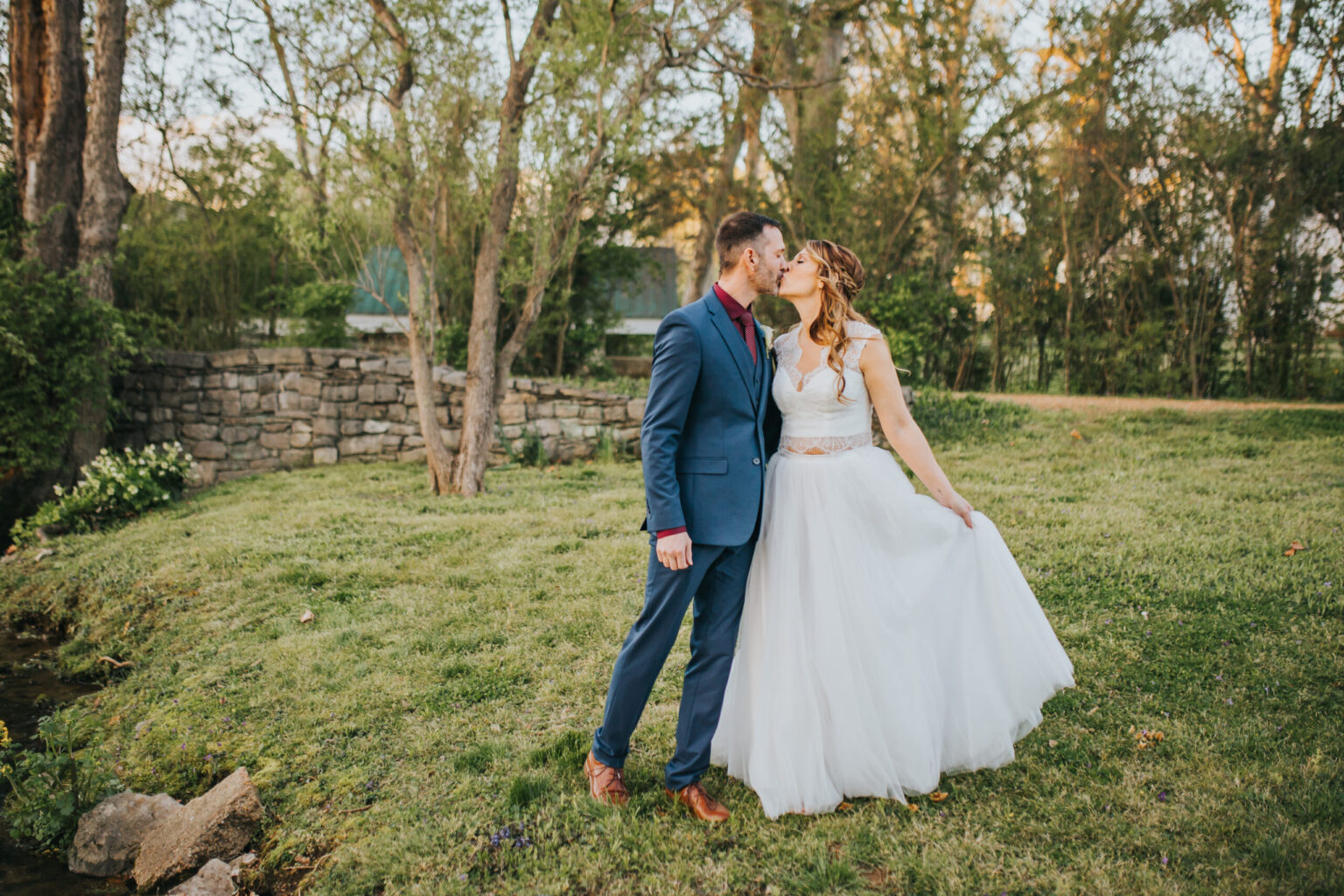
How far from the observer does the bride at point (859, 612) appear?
2754 millimetres

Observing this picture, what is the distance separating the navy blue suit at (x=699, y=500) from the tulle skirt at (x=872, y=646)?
16 centimetres

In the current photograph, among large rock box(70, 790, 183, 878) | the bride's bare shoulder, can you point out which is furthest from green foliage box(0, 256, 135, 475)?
the bride's bare shoulder

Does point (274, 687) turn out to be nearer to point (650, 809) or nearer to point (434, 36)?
point (650, 809)

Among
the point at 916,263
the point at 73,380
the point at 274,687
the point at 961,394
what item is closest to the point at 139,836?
the point at 274,687

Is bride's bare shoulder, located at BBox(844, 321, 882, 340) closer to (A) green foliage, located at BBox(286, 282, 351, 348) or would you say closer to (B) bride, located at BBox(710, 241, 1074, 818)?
(B) bride, located at BBox(710, 241, 1074, 818)

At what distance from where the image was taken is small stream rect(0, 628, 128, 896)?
3.10 m

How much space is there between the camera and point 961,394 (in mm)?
12266

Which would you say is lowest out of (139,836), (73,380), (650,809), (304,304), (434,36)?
(139,836)

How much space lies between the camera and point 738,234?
2.78m

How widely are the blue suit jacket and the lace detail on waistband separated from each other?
198mm

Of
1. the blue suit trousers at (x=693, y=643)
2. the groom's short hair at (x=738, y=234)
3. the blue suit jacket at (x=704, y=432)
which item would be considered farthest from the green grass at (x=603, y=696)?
the groom's short hair at (x=738, y=234)

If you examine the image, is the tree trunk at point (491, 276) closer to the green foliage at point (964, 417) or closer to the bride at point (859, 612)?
the green foliage at point (964, 417)

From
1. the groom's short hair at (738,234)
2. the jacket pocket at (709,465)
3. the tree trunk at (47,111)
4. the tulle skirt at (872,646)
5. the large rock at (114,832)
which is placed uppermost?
the tree trunk at (47,111)

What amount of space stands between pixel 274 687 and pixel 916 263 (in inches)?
462
